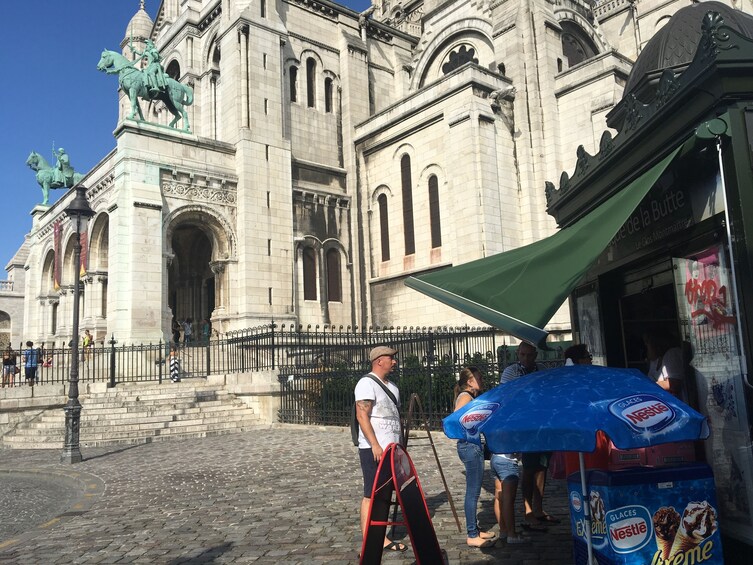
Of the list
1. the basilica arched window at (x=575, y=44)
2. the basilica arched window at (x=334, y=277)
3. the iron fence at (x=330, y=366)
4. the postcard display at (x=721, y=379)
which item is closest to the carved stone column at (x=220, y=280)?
the iron fence at (x=330, y=366)

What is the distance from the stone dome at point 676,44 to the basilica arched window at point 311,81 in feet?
68.9

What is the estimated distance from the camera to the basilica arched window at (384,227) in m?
26.3

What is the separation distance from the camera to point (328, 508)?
678 cm

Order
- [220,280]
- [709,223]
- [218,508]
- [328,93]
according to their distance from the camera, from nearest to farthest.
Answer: [709,223] < [218,508] < [220,280] < [328,93]

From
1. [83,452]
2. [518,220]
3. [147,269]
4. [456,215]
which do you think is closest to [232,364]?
[147,269]

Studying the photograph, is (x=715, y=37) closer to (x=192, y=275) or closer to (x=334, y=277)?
(x=334, y=277)

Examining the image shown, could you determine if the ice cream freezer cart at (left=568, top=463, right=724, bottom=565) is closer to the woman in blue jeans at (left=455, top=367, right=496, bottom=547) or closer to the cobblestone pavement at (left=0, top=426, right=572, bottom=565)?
the cobblestone pavement at (left=0, top=426, right=572, bottom=565)

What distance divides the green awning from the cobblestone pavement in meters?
2.21

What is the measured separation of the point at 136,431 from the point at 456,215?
13505 mm

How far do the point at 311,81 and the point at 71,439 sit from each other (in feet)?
67.0

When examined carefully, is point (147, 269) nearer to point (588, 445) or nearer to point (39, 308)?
point (39, 308)

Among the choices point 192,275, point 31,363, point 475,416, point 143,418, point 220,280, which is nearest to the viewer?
point 475,416

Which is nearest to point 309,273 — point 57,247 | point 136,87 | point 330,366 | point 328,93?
point 328,93

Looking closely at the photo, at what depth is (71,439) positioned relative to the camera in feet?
37.0
